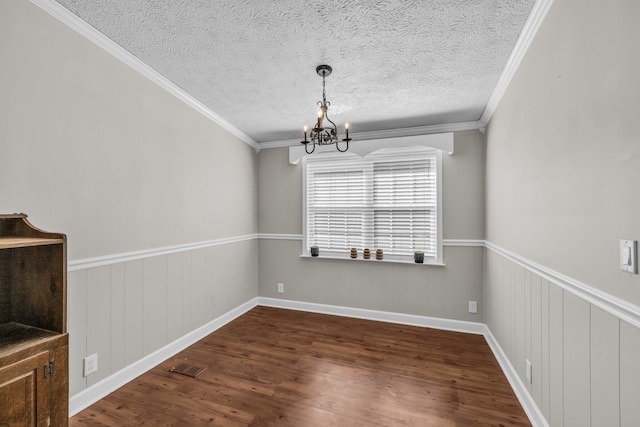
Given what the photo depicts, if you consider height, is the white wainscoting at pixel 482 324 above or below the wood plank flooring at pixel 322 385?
above

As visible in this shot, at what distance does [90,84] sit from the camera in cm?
198

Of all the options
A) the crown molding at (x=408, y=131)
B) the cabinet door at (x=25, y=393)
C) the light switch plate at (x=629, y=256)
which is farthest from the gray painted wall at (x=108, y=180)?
the light switch plate at (x=629, y=256)

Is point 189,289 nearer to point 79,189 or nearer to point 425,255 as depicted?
point 79,189

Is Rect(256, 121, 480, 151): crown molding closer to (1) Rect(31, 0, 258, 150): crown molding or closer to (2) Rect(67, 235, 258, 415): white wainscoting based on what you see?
(1) Rect(31, 0, 258, 150): crown molding

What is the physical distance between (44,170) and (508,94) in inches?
130

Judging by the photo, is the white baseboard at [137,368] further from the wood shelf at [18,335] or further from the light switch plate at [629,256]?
the light switch plate at [629,256]

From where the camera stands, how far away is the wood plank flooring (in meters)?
1.90

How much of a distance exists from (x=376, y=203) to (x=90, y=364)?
3.20 m

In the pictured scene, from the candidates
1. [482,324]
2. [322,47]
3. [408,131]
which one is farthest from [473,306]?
[322,47]

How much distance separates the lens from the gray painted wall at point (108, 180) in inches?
63.8

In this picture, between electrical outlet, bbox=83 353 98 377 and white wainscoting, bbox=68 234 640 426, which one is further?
electrical outlet, bbox=83 353 98 377

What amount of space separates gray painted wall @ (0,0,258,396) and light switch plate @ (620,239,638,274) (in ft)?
9.08

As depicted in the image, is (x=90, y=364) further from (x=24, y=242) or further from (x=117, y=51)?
(x=117, y=51)

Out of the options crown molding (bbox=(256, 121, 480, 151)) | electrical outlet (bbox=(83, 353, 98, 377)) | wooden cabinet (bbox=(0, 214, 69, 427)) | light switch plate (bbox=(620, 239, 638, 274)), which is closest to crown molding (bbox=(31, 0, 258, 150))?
crown molding (bbox=(256, 121, 480, 151))
